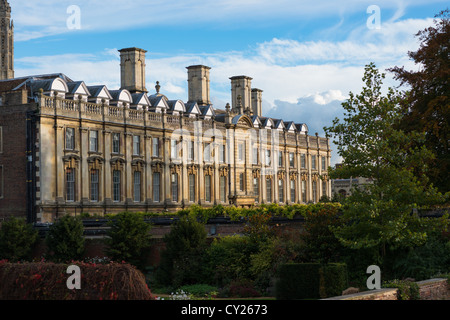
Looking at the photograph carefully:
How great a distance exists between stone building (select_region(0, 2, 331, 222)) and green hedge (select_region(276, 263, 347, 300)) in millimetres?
18217

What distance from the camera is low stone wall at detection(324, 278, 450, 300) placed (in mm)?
19544

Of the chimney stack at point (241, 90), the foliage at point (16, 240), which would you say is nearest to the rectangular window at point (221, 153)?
the chimney stack at point (241, 90)

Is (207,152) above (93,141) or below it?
below

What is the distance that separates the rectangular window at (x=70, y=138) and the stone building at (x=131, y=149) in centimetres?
7

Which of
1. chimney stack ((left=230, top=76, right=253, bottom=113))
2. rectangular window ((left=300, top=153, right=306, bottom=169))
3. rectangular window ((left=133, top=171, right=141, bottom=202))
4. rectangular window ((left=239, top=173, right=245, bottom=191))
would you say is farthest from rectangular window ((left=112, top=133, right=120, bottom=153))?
rectangular window ((left=300, top=153, right=306, bottom=169))

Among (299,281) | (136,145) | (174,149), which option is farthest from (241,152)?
(299,281)

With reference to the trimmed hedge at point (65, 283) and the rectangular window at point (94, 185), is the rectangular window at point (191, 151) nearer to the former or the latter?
the rectangular window at point (94, 185)

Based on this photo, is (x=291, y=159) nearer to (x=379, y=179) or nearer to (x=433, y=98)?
(x=433, y=98)

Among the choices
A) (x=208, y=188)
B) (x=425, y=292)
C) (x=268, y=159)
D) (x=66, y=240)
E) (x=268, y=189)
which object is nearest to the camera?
(x=425, y=292)

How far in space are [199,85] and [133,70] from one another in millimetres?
10944

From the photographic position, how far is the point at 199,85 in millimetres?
75375

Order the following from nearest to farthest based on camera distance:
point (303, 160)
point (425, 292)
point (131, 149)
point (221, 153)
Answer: point (425, 292) < point (131, 149) < point (221, 153) < point (303, 160)

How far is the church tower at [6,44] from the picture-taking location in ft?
316
